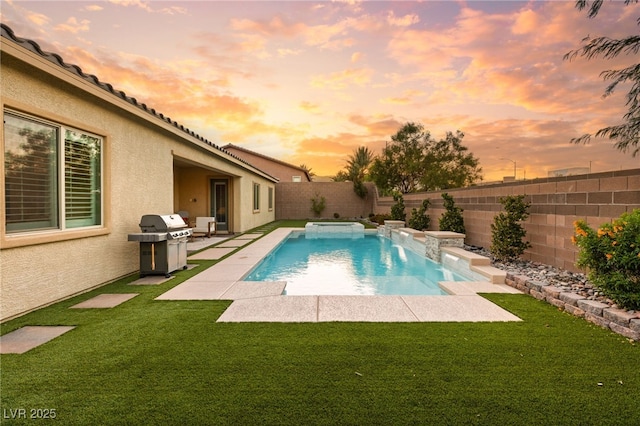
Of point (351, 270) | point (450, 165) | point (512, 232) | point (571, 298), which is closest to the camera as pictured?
point (571, 298)

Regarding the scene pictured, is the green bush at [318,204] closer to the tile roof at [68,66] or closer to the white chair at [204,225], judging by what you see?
the white chair at [204,225]

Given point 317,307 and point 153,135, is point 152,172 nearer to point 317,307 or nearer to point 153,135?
point 153,135

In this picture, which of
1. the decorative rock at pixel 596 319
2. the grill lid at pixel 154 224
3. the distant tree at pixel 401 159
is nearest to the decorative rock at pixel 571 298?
the decorative rock at pixel 596 319

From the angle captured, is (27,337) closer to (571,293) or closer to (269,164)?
(571,293)

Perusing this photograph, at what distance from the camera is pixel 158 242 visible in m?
5.94

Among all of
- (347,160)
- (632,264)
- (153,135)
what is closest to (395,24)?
(153,135)

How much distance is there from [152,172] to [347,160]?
38.5m

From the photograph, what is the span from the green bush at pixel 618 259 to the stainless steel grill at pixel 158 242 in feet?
21.7

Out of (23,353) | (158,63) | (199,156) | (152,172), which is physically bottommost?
(23,353)

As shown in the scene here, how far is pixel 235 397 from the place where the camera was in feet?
7.38

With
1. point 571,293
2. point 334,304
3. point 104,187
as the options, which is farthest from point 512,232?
point 104,187

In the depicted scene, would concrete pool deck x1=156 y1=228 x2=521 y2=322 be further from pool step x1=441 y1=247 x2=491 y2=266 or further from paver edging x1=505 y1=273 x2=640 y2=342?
pool step x1=441 y1=247 x2=491 y2=266

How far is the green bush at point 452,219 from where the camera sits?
32.7ft

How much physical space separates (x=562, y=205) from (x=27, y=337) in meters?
8.55
